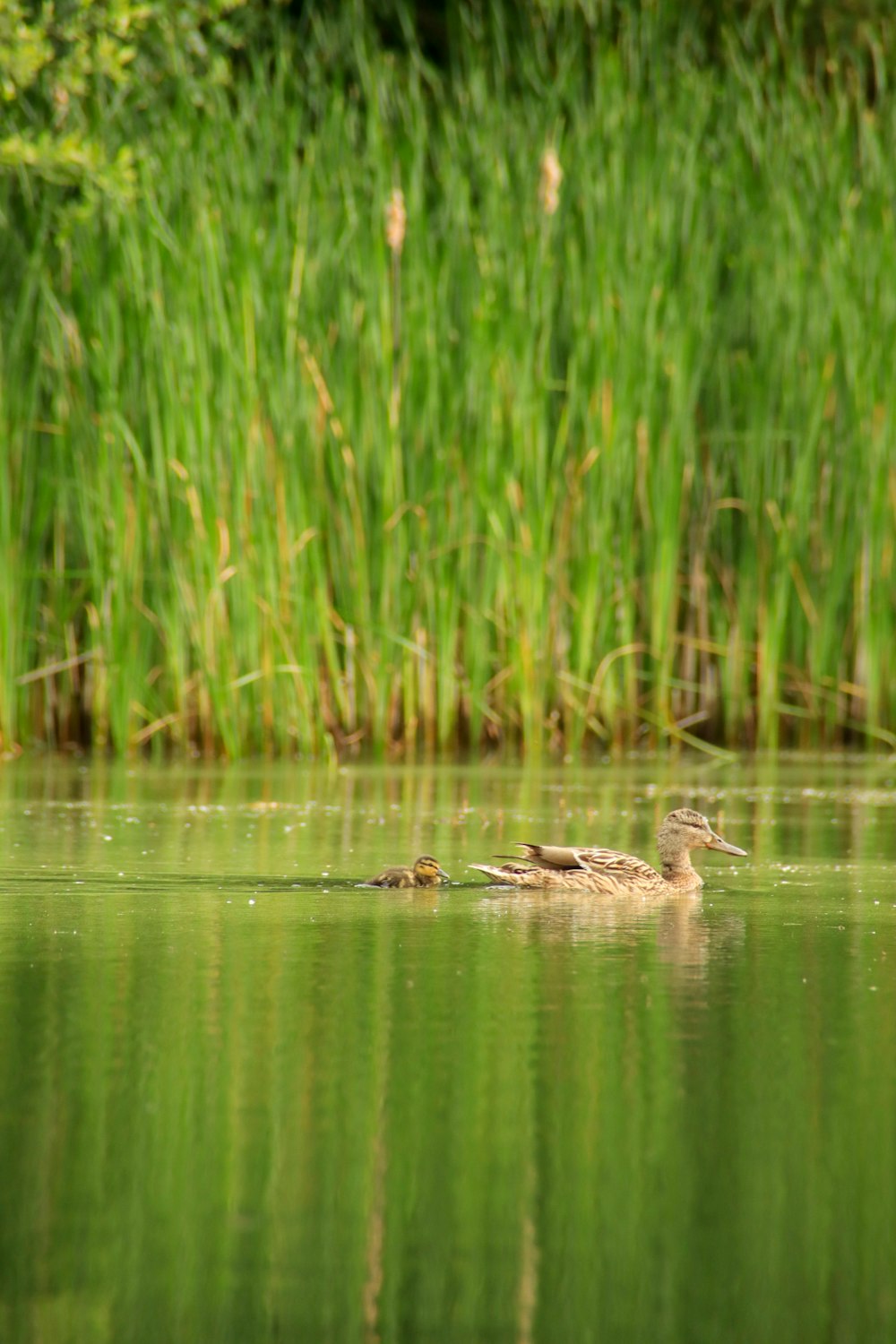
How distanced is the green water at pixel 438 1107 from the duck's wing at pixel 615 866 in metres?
0.14

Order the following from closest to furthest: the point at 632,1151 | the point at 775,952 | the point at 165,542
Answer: the point at 632,1151 → the point at 775,952 → the point at 165,542

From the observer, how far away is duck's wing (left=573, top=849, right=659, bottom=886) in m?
4.66

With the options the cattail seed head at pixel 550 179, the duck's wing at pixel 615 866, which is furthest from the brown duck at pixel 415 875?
the cattail seed head at pixel 550 179

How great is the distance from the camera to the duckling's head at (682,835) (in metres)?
4.78

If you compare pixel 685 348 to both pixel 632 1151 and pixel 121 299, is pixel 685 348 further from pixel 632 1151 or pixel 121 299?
pixel 632 1151

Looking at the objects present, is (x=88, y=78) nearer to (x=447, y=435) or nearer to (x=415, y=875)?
(x=447, y=435)

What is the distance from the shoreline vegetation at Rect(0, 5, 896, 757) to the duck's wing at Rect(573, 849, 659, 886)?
3673 millimetres

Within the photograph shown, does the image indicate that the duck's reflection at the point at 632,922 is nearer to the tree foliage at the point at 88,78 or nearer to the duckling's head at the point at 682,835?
the duckling's head at the point at 682,835

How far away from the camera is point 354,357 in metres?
8.48

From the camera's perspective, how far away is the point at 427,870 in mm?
4648

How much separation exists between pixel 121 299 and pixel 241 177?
0.73 m

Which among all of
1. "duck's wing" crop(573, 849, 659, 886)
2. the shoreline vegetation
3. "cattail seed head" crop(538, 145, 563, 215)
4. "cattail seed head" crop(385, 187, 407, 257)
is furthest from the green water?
"cattail seed head" crop(538, 145, 563, 215)

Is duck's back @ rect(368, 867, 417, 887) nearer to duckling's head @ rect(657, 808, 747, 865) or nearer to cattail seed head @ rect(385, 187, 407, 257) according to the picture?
duckling's head @ rect(657, 808, 747, 865)

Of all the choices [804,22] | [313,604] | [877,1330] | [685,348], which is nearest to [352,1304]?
[877,1330]
